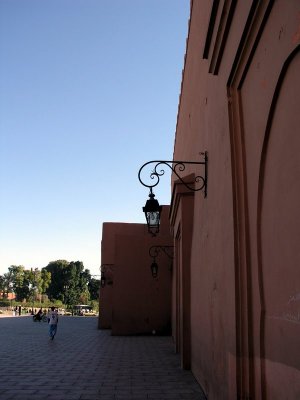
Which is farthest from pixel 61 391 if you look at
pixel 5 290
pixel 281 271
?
pixel 5 290

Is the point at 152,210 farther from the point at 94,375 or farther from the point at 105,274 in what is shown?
the point at 105,274

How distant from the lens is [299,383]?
2578 mm

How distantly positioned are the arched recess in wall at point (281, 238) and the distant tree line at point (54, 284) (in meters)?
60.4

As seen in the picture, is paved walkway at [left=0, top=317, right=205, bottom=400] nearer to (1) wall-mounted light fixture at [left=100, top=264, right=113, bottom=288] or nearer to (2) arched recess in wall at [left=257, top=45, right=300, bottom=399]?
(2) arched recess in wall at [left=257, top=45, right=300, bottom=399]

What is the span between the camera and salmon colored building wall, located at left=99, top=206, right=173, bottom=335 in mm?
19203

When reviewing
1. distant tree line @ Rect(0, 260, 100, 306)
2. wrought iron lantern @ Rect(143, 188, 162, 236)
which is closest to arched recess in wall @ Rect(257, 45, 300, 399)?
wrought iron lantern @ Rect(143, 188, 162, 236)

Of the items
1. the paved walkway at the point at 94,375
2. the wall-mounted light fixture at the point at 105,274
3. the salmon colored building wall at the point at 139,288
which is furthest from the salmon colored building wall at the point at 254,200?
the wall-mounted light fixture at the point at 105,274

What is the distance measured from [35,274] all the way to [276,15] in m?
73.5

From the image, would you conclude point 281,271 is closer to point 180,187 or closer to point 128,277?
point 180,187

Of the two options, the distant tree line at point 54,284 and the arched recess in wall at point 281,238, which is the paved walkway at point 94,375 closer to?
the arched recess in wall at point 281,238

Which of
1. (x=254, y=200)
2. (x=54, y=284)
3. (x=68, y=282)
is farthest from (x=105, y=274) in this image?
(x=54, y=284)

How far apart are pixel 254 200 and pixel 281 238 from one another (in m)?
0.75

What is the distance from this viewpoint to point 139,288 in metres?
19.7

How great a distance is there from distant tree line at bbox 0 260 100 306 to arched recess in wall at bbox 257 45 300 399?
6039cm
